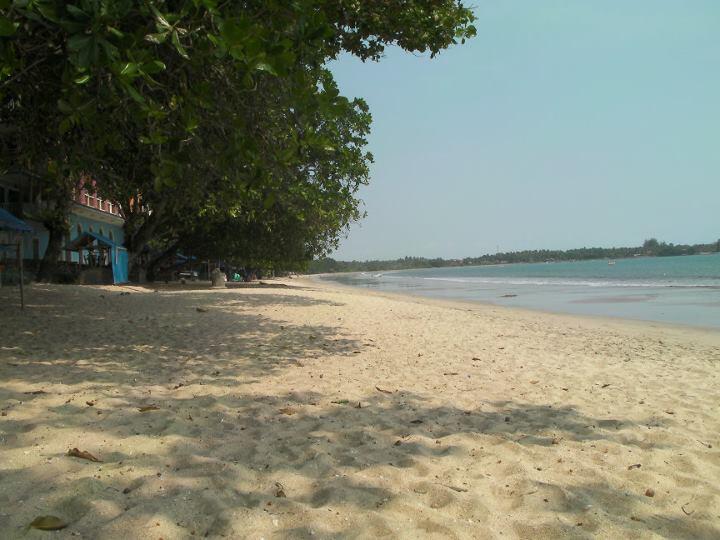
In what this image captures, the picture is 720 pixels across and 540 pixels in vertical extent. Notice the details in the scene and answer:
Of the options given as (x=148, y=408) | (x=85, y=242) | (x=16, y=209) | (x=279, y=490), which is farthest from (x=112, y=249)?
(x=279, y=490)

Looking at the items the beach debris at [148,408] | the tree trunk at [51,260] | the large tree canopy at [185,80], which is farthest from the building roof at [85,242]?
the beach debris at [148,408]

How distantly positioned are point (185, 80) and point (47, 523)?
4.71 metres

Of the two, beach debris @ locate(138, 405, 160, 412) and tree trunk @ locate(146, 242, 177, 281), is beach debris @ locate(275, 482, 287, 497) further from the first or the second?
tree trunk @ locate(146, 242, 177, 281)

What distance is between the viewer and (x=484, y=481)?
3.13 m

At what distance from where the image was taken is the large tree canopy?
3699 mm

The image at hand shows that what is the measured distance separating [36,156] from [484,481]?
869 centimetres

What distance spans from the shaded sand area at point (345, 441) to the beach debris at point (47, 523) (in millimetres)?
39

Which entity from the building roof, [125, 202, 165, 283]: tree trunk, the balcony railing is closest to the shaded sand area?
[125, 202, 165, 283]: tree trunk

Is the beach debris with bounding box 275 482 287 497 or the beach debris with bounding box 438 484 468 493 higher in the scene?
the beach debris with bounding box 275 482 287 497

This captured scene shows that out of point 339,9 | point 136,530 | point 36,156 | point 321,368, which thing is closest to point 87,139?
point 36,156

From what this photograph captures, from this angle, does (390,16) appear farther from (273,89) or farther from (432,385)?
(432,385)

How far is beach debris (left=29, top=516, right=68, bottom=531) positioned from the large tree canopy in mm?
2604

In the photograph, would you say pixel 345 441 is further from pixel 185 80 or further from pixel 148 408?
pixel 185 80

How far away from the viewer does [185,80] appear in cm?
574
